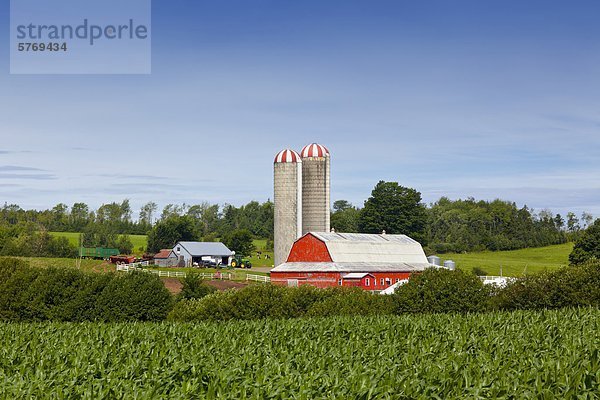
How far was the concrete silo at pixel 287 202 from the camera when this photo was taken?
83500 millimetres

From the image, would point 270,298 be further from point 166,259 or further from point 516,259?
point 516,259

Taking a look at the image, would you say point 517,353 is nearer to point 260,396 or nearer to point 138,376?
point 260,396

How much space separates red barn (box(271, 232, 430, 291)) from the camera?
7056 centimetres

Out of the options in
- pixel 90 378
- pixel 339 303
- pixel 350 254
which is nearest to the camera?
pixel 90 378

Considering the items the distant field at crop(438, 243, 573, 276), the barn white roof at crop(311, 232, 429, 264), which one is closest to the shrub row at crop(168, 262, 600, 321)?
the barn white roof at crop(311, 232, 429, 264)

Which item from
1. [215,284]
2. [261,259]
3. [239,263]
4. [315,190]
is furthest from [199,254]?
[215,284]

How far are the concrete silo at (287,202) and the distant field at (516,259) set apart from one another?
1349 inches

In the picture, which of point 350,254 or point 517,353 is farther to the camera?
point 350,254

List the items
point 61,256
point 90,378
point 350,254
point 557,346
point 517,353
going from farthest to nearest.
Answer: point 61,256 < point 350,254 < point 557,346 < point 517,353 < point 90,378

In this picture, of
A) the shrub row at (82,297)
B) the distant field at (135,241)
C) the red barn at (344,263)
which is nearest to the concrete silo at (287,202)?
the red barn at (344,263)

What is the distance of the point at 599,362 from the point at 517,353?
3.04 meters

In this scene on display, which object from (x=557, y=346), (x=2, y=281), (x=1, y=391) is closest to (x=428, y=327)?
(x=557, y=346)

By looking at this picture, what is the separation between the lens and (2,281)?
51.9 meters

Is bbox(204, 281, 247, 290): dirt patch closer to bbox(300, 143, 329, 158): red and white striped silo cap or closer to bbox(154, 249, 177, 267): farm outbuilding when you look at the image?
bbox(300, 143, 329, 158): red and white striped silo cap
